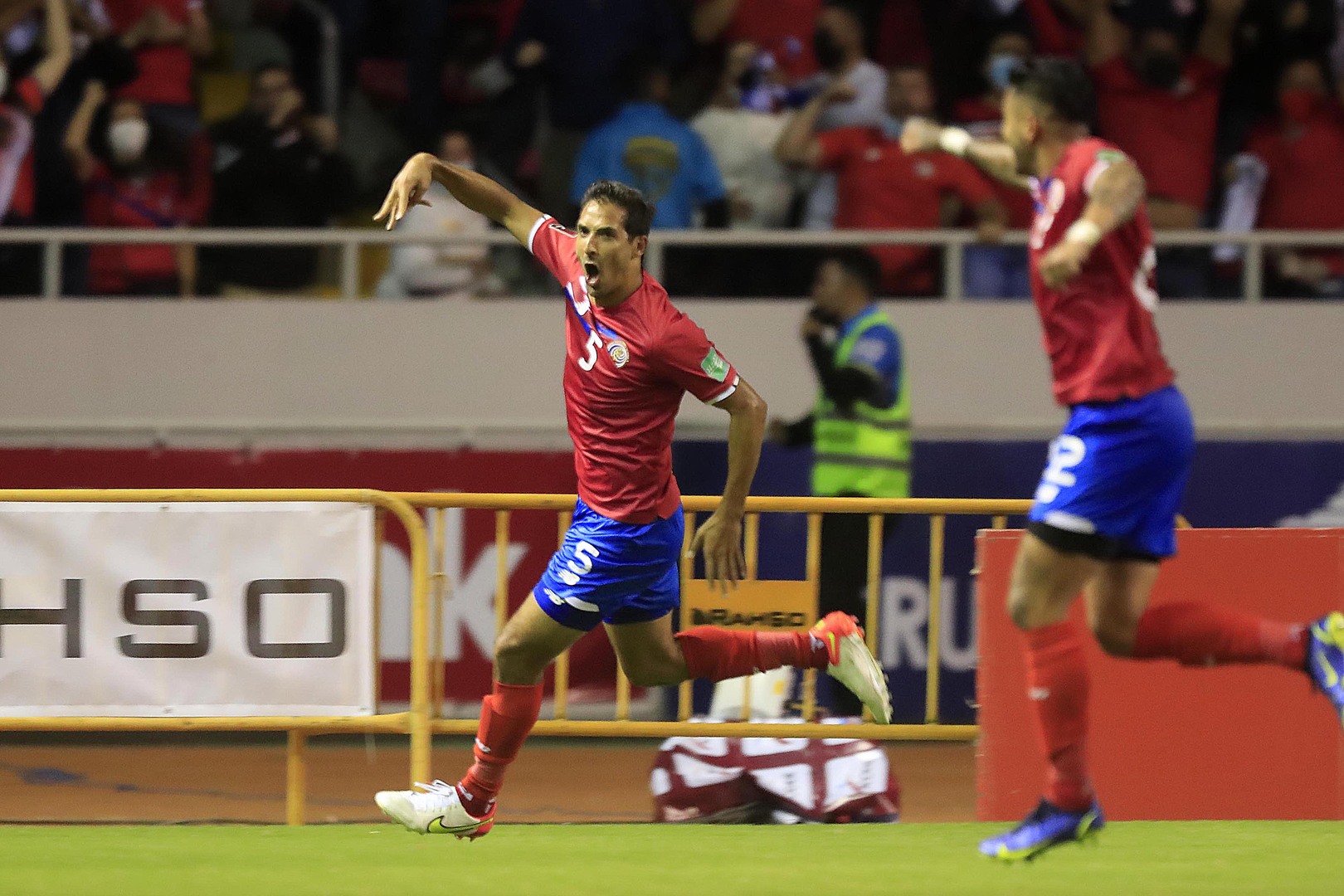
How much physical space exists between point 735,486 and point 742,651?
88 cm

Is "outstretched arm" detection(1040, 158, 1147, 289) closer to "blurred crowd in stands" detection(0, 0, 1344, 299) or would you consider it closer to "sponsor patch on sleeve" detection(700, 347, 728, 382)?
"sponsor patch on sleeve" detection(700, 347, 728, 382)

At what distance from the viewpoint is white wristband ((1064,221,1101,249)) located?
5.15 metres

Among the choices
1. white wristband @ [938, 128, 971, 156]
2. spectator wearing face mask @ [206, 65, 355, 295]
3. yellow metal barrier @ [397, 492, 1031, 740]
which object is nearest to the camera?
white wristband @ [938, 128, 971, 156]

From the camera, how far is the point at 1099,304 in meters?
5.60

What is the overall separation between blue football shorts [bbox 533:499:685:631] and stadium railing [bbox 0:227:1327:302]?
Answer: 5052 millimetres

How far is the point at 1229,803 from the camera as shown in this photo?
24.4ft

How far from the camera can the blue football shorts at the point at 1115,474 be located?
5.56m

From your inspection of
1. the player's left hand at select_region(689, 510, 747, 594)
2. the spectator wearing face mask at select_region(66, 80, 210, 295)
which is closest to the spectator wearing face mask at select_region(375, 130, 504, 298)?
the spectator wearing face mask at select_region(66, 80, 210, 295)

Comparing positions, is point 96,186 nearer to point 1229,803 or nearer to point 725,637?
point 725,637

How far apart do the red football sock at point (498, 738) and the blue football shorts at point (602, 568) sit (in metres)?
0.33

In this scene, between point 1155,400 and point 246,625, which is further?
point 246,625

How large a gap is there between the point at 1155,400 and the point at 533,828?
116 inches

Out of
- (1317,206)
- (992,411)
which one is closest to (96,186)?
(992,411)

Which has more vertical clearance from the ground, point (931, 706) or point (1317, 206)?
point (1317, 206)
